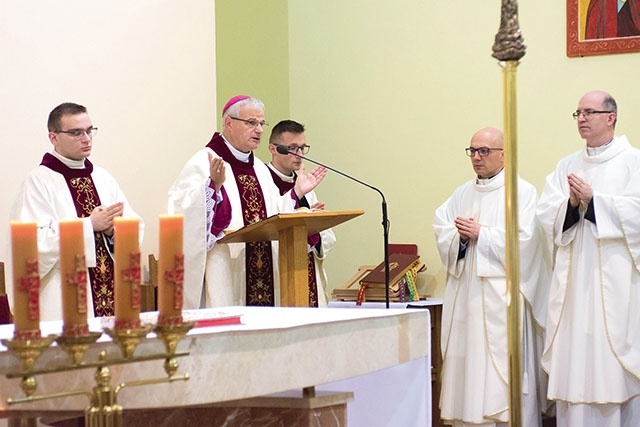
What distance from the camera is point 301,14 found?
9625mm

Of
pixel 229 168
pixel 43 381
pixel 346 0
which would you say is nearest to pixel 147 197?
pixel 229 168

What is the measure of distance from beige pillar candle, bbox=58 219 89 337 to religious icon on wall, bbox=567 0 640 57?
668 centimetres

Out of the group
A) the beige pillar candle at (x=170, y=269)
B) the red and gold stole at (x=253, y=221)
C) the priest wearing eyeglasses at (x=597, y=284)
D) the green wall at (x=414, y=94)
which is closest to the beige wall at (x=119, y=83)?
the green wall at (x=414, y=94)

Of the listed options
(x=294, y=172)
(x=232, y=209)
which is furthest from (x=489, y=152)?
(x=232, y=209)

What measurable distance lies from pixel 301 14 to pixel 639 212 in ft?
13.5

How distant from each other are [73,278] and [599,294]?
5035 millimetres

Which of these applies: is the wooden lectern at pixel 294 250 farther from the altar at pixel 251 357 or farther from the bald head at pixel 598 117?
the bald head at pixel 598 117

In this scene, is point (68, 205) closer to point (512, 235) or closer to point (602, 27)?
point (512, 235)

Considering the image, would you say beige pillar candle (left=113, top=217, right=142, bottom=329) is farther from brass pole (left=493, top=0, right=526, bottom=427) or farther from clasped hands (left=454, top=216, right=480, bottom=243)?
clasped hands (left=454, top=216, right=480, bottom=243)

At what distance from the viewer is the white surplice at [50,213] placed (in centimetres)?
580

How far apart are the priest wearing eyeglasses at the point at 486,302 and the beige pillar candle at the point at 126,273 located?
16.3 ft

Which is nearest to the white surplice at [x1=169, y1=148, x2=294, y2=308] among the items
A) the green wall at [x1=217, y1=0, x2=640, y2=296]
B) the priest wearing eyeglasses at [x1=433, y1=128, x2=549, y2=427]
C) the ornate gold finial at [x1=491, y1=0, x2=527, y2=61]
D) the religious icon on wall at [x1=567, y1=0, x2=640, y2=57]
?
the priest wearing eyeglasses at [x1=433, y1=128, x2=549, y2=427]

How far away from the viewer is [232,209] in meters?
6.73

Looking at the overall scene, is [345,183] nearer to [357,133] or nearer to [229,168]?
[357,133]
